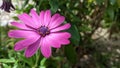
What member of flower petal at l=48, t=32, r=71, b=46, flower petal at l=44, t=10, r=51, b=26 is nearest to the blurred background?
Answer: flower petal at l=44, t=10, r=51, b=26

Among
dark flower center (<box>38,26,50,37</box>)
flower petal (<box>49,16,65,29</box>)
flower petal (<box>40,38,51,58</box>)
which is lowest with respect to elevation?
flower petal (<box>40,38,51,58</box>)

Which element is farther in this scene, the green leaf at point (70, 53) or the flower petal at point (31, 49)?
the green leaf at point (70, 53)

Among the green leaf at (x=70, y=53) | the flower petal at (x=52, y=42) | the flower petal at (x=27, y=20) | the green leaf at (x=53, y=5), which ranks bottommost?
the green leaf at (x=70, y=53)

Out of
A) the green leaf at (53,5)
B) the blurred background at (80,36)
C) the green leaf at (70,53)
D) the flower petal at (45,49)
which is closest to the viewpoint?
the flower petal at (45,49)

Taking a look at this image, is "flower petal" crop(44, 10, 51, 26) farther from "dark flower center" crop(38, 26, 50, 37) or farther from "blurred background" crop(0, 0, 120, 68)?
"blurred background" crop(0, 0, 120, 68)

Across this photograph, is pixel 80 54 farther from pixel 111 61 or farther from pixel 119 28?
pixel 119 28

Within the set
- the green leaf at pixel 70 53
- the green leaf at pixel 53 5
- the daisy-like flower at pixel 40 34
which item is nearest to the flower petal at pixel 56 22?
the daisy-like flower at pixel 40 34

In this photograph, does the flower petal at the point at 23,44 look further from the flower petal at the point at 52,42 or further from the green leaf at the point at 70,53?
the green leaf at the point at 70,53
